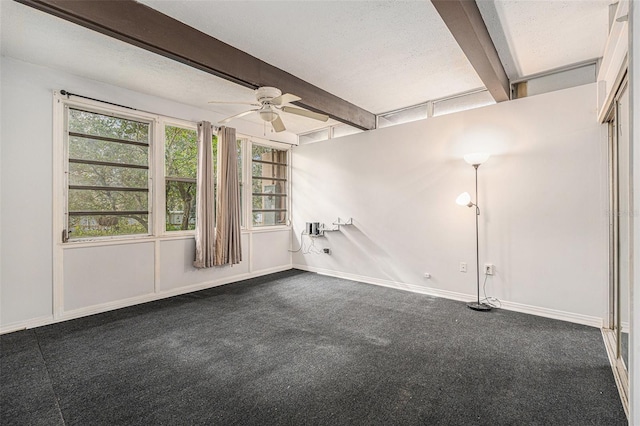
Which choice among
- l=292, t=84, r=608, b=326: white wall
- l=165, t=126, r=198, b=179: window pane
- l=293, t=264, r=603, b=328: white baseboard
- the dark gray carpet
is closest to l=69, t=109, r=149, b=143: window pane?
l=165, t=126, r=198, b=179: window pane

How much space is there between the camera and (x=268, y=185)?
5.77m

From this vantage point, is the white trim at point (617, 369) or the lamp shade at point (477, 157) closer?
the white trim at point (617, 369)

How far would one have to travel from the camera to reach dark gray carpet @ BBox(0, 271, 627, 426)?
5.93 ft

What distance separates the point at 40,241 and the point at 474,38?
4.66 meters

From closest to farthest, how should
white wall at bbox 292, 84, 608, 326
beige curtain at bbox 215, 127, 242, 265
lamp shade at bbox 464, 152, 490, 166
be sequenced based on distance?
white wall at bbox 292, 84, 608, 326, lamp shade at bbox 464, 152, 490, 166, beige curtain at bbox 215, 127, 242, 265

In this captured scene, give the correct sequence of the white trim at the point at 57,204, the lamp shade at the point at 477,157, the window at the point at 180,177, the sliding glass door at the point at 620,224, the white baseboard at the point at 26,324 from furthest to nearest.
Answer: the window at the point at 180,177
the lamp shade at the point at 477,157
the white trim at the point at 57,204
the white baseboard at the point at 26,324
the sliding glass door at the point at 620,224

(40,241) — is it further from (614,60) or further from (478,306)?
(614,60)

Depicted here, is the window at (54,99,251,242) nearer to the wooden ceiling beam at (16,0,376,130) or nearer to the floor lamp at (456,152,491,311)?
the wooden ceiling beam at (16,0,376,130)

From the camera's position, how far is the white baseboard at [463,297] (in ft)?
10.2

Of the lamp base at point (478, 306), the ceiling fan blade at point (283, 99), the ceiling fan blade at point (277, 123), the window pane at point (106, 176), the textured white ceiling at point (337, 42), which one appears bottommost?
the lamp base at point (478, 306)

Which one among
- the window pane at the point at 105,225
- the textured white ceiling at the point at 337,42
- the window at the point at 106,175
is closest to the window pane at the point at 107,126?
the window at the point at 106,175

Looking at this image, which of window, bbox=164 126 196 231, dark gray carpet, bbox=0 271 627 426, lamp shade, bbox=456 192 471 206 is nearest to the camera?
dark gray carpet, bbox=0 271 627 426

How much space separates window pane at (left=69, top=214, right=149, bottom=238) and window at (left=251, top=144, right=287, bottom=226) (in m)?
1.90

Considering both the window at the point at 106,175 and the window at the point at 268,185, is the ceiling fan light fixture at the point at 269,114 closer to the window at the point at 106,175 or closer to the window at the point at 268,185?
the window at the point at 106,175
